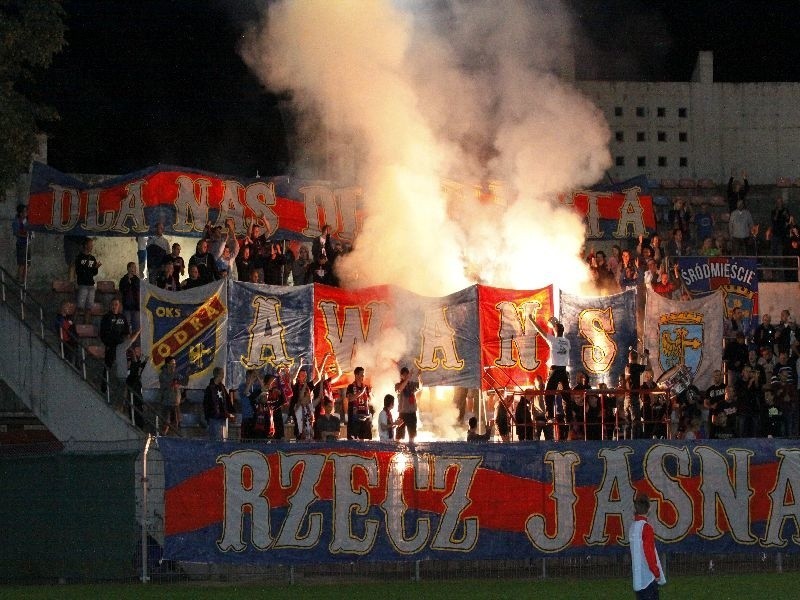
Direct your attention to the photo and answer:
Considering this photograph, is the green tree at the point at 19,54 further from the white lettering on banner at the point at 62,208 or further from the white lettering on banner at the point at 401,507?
the white lettering on banner at the point at 401,507

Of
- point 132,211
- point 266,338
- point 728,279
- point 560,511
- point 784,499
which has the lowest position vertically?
point 560,511

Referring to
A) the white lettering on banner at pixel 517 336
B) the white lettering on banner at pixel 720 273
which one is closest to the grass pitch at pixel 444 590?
the white lettering on banner at pixel 517 336

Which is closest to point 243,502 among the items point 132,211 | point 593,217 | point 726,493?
point 726,493

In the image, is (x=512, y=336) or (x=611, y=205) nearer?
(x=512, y=336)

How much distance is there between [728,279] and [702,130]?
9615mm

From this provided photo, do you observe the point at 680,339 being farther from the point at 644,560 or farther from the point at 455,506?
the point at 644,560

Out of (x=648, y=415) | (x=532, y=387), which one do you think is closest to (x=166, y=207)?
(x=532, y=387)

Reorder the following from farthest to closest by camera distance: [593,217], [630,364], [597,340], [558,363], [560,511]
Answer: [593,217] → [597,340] → [630,364] → [558,363] → [560,511]

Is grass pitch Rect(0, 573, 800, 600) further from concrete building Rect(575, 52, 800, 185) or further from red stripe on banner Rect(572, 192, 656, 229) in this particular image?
concrete building Rect(575, 52, 800, 185)

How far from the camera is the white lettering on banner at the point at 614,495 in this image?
16.5 metres

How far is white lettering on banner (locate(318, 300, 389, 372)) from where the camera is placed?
21.4m

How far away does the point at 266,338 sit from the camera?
21.1 meters

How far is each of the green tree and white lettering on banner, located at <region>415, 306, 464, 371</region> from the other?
748 cm

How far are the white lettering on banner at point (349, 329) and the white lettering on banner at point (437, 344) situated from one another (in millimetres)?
776
